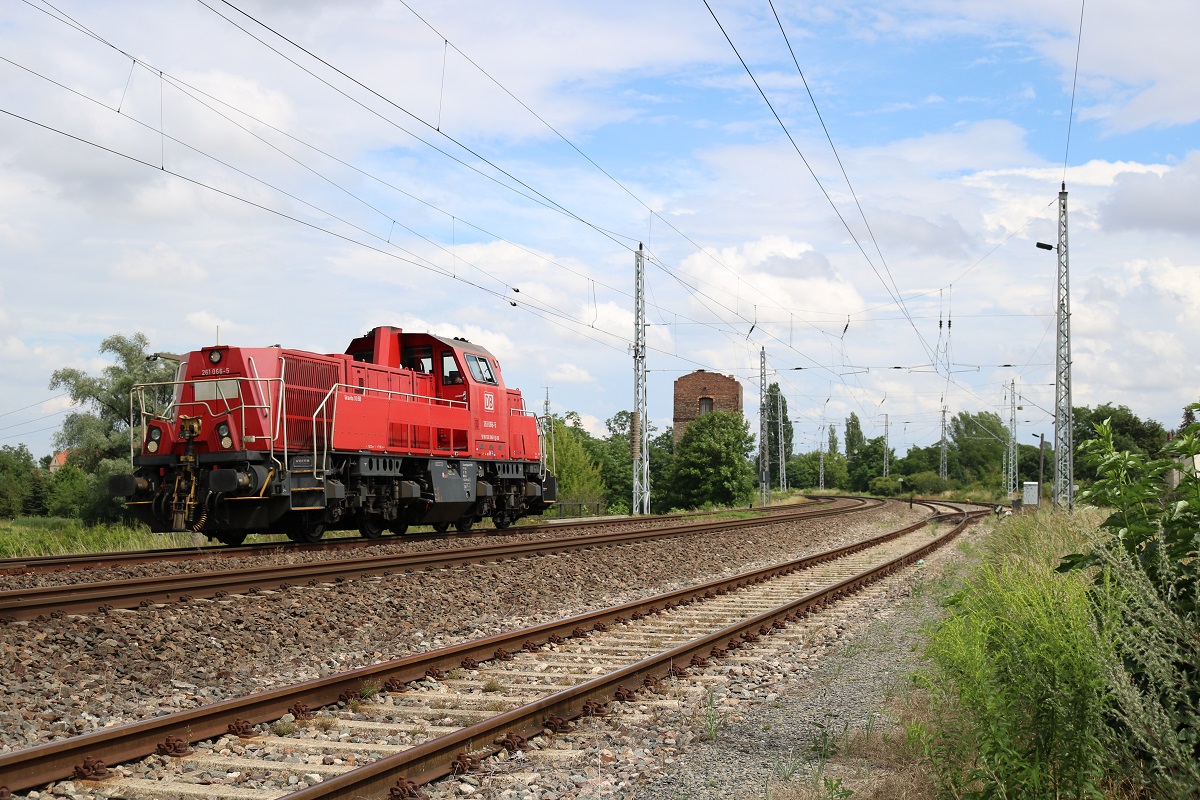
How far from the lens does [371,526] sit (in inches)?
729

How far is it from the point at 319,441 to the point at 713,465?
5041 cm

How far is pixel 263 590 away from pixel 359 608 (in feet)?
3.40

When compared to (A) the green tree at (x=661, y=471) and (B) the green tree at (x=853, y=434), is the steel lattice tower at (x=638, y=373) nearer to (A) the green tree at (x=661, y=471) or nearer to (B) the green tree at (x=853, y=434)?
(A) the green tree at (x=661, y=471)

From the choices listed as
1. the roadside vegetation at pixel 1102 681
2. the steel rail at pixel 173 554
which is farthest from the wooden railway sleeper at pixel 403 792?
the steel rail at pixel 173 554

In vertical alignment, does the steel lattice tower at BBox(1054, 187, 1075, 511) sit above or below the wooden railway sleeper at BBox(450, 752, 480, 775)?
above

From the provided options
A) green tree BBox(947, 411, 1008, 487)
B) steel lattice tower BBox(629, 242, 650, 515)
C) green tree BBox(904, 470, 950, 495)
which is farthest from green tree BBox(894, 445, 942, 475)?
steel lattice tower BBox(629, 242, 650, 515)

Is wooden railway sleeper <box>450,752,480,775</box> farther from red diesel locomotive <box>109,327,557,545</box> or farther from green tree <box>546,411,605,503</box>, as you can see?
green tree <box>546,411,605,503</box>

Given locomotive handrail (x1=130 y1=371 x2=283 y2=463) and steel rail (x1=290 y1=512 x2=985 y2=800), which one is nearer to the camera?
steel rail (x1=290 y1=512 x2=985 y2=800)

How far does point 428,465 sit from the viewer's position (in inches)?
724

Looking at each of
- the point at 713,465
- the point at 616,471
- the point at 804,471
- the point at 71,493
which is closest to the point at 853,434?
the point at 804,471

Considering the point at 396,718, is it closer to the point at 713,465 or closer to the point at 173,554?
the point at 173,554

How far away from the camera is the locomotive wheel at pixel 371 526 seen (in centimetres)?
1822

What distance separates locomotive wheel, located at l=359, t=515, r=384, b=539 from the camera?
1822cm

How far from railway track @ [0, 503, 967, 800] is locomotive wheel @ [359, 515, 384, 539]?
8614 millimetres
